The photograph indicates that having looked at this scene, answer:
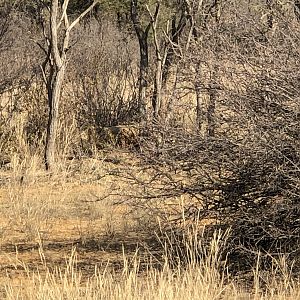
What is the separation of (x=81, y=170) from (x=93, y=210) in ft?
8.73

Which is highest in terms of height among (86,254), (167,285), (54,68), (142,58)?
(142,58)

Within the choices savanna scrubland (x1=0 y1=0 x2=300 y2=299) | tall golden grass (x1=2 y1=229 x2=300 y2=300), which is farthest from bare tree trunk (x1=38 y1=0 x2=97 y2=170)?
tall golden grass (x1=2 y1=229 x2=300 y2=300)

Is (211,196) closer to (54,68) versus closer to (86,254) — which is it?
(86,254)

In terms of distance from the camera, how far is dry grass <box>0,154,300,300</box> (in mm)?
5168

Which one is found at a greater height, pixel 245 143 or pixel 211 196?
pixel 245 143


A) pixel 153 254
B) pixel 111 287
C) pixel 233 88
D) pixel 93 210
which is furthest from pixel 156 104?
pixel 111 287

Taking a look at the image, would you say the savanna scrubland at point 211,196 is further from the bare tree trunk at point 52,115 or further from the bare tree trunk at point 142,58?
the bare tree trunk at point 142,58

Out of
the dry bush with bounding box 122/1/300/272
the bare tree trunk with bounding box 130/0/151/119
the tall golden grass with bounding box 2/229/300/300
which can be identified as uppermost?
the bare tree trunk with bounding box 130/0/151/119

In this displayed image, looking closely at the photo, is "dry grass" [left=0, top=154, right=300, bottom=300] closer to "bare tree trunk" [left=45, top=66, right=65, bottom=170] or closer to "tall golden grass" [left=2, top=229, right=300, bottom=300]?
"tall golden grass" [left=2, top=229, right=300, bottom=300]

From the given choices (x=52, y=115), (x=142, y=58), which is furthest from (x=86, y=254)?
(x=142, y=58)

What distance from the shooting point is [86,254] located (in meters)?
7.21

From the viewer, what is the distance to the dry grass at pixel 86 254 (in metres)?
5.17

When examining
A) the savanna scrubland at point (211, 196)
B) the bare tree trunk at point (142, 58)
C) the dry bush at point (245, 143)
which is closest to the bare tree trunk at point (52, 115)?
the bare tree trunk at point (142, 58)

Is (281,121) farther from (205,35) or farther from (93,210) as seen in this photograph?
(93,210)
